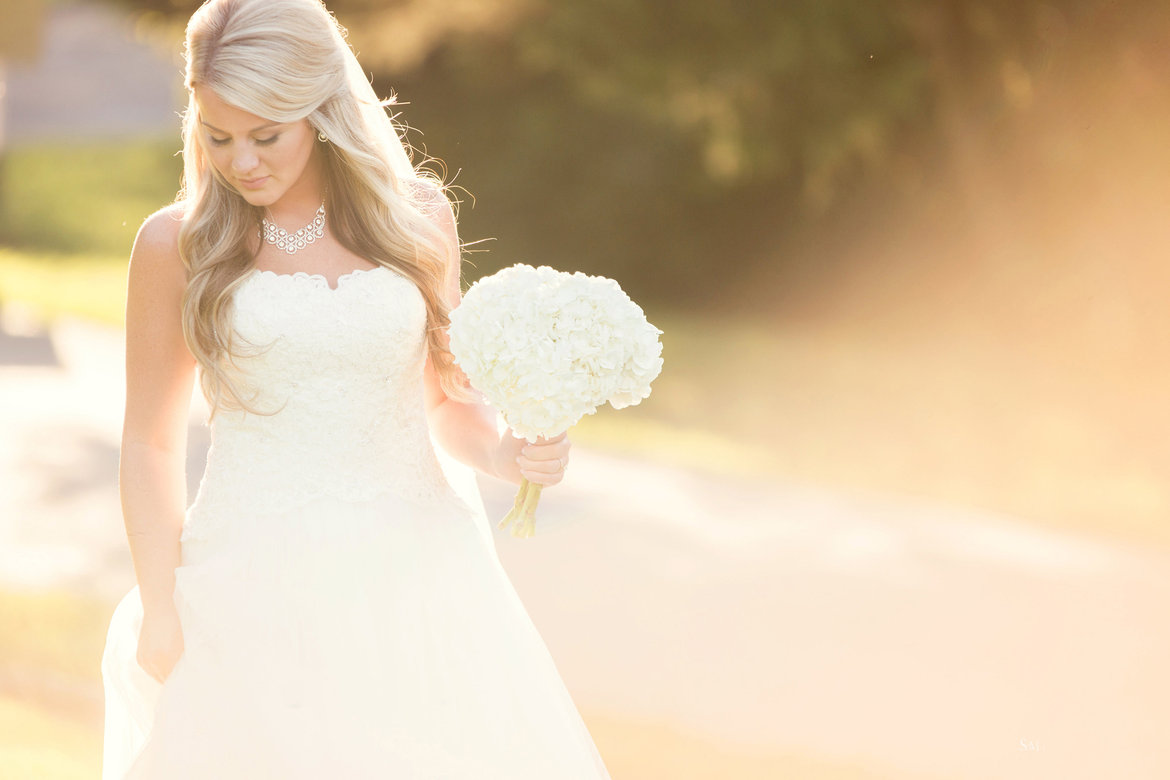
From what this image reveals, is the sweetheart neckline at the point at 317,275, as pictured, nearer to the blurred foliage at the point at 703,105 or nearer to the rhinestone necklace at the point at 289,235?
the rhinestone necklace at the point at 289,235

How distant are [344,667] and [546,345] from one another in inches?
32.0

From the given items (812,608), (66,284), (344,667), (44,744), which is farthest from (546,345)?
(66,284)

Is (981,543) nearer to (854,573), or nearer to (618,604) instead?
(854,573)

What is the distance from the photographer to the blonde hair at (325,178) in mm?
2639

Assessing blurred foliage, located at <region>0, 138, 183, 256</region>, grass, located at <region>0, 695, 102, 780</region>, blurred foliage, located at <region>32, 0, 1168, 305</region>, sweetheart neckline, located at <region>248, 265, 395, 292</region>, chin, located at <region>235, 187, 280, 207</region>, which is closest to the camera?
chin, located at <region>235, 187, 280, 207</region>

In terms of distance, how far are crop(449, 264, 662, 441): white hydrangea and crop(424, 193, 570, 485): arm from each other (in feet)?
0.39

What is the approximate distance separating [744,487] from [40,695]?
538cm

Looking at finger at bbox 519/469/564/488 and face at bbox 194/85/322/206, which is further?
finger at bbox 519/469/564/488

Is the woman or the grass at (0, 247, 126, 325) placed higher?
the grass at (0, 247, 126, 325)

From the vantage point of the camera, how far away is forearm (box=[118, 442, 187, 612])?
276cm

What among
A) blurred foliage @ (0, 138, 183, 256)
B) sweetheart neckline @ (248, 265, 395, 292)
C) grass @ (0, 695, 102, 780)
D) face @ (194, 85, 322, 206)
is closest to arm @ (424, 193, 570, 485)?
sweetheart neckline @ (248, 265, 395, 292)

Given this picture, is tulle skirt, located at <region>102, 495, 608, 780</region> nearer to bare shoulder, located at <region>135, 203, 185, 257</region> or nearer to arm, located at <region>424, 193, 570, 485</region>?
arm, located at <region>424, 193, 570, 485</region>

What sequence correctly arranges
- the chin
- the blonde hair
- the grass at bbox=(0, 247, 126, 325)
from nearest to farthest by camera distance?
1. the blonde hair
2. the chin
3. the grass at bbox=(0, 247, 126, 325)

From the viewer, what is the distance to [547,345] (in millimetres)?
2672
